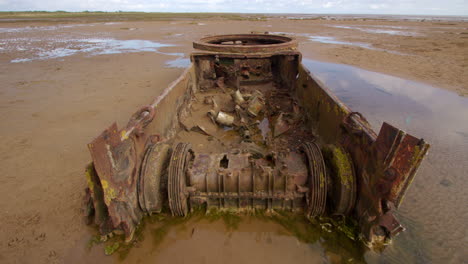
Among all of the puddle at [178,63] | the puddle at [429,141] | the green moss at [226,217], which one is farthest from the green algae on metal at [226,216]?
the puddle at [178,63]

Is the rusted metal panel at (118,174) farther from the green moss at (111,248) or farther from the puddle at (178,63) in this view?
the puddle at (178,63)

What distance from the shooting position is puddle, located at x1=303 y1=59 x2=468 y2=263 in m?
2.17

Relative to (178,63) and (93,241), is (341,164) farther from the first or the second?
(178,63)

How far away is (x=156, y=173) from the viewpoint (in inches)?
81.7

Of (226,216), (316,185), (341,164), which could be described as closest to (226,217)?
(226,216)

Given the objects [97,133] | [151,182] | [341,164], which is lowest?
[97,133]

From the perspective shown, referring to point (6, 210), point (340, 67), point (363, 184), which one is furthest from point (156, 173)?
point (340, 67)

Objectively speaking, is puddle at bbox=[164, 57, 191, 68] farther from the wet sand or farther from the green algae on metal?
the green algae on metal

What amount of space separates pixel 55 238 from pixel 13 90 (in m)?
6.55

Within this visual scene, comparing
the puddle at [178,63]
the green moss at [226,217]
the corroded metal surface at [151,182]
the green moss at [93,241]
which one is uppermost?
the puddle at [178,63]

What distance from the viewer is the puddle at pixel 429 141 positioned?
→ 7.13 ft

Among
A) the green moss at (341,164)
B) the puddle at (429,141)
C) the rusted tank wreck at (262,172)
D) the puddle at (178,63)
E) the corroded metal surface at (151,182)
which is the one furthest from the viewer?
the puddle at (178,63)

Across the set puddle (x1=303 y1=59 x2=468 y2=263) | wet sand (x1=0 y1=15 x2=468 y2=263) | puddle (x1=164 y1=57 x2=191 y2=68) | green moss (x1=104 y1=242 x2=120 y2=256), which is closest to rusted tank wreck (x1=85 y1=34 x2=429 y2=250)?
green moss (x1=104 y1=242 x2=120 y2=256)

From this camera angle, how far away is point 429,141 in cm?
395
